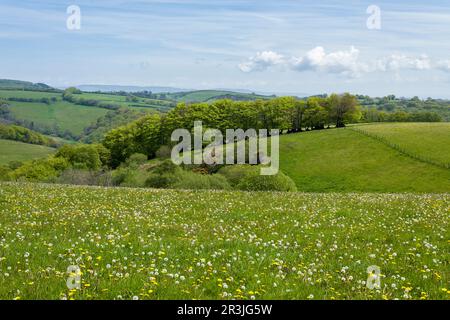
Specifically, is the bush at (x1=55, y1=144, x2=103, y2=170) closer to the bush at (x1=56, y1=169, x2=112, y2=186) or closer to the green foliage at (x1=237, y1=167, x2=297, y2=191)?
the bush at (x1=56, y1=169, x2=112, y2=186)

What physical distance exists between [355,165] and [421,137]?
74.4 feet

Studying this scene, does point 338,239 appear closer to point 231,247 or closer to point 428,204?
point 231,247

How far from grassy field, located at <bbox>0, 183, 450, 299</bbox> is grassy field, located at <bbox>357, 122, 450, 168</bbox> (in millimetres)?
87016

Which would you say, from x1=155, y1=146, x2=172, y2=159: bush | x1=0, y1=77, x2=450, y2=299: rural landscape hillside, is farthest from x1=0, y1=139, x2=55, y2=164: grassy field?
x1=0, y1=77, x2=450, y2=299: rural landscape hillside

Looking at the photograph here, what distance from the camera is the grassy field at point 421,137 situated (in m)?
98.2

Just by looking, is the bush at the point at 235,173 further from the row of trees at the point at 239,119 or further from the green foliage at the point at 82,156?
the row of trees at the point at 239,119

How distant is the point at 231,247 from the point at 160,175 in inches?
1776

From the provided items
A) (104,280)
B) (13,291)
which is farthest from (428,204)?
(13,291)

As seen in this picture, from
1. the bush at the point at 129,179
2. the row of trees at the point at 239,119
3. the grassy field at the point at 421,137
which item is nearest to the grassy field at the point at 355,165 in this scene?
the grassy field at the point at 421,137

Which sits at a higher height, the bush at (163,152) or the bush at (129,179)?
the bush at (129,179)

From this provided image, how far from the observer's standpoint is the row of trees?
448ft

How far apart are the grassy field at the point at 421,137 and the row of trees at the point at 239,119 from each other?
1459cm

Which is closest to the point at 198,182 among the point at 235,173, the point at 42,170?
the point at 235,173

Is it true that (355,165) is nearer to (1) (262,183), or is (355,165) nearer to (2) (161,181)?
(1) (262,183)
